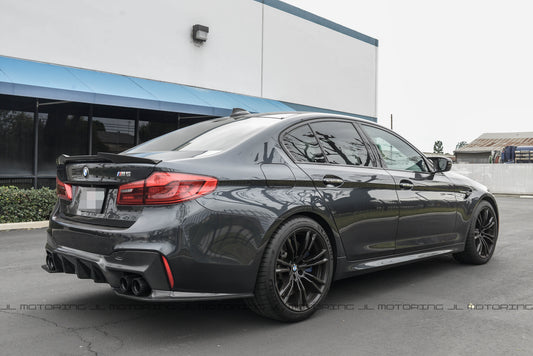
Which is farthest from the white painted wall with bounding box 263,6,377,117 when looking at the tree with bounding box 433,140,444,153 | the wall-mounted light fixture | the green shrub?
the tree with bounding box 433,140,444,153

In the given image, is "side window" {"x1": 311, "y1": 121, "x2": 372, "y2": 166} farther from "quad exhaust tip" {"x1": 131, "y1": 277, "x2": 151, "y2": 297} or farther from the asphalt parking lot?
"quad exhaust tip" {"x1": 131, "y1": 277, "x2": 151, "y2": 297}

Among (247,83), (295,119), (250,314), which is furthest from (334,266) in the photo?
(247,83)

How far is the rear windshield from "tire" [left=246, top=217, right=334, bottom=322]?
2.52 ft

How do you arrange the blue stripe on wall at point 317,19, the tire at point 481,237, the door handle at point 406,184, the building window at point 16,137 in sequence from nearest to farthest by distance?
the door handle at point 406,184 < the tire at point 481,237 < the building window at point 16,137 < the blue stripe on wall at point 317,19

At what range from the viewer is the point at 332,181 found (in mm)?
3988

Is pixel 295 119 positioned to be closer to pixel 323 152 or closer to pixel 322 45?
pixel 323 152

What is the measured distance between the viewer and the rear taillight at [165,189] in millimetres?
3145

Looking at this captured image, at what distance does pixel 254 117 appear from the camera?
4.31m

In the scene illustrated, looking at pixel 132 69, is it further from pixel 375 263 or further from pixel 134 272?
pixel 134 272

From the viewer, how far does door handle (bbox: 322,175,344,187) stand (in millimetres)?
3945

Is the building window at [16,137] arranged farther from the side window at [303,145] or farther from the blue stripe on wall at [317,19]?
the side window at [303,145]

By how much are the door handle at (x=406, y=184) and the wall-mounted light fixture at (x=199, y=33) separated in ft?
42.8

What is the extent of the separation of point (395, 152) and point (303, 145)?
134 cm

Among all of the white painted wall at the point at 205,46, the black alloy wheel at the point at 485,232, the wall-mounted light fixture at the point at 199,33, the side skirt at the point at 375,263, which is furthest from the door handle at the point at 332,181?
the wall-mounted light fixture at the point at 199,33
